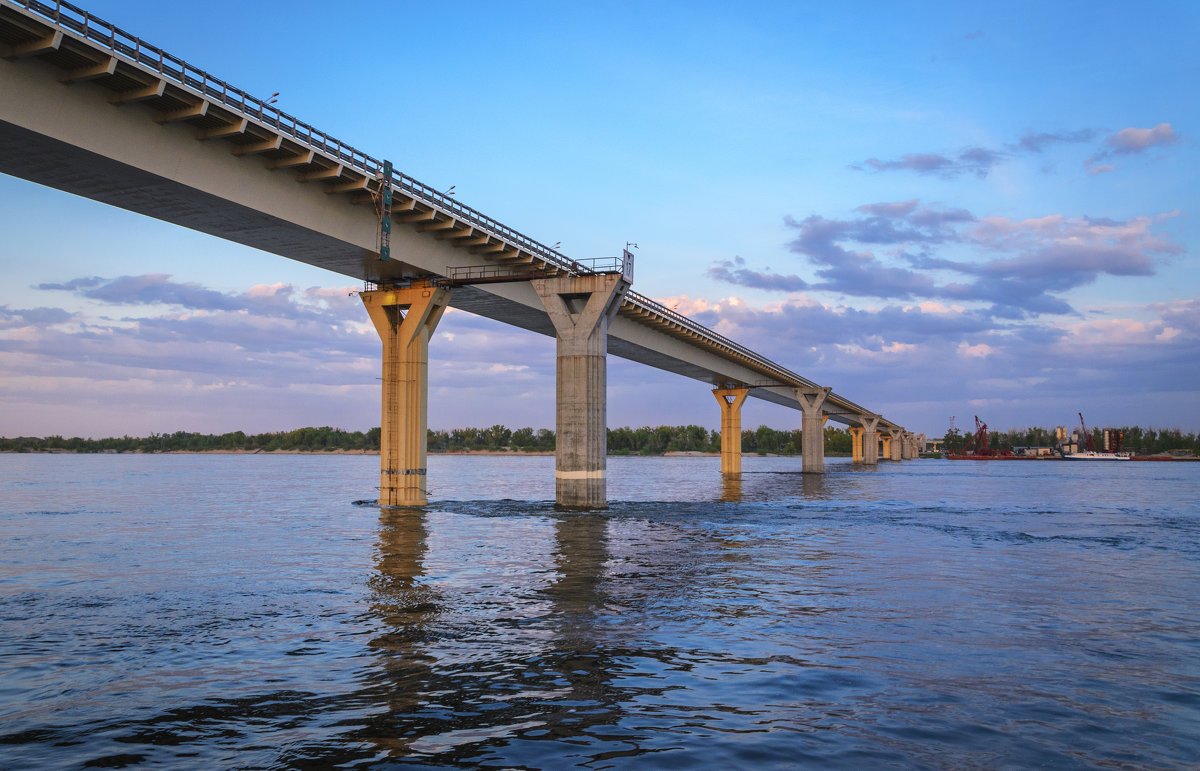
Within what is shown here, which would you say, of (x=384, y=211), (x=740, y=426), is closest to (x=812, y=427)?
(x=740, y=426)

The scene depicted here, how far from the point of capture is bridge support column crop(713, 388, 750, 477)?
114750mm

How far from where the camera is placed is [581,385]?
162ft

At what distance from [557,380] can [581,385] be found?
79.0 inches

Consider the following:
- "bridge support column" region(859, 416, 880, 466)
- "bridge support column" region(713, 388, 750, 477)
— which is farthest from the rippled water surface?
"bridge support column" region(859, 416, 880, 466)

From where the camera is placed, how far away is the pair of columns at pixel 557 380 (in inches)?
1903

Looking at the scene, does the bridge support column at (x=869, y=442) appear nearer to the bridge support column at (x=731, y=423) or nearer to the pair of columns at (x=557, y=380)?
the bridge support column at (x=731, y=423)

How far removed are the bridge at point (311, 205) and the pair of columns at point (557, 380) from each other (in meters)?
0.09

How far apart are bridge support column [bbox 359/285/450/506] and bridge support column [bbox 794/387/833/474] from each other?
87.4 meters

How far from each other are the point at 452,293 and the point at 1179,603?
39.1 metres

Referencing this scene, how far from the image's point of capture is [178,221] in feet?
114

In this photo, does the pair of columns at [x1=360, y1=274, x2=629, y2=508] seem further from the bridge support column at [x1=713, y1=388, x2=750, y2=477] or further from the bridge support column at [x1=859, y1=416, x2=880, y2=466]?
the bridge support column at [x1=859, y1=416, x2=880, y2=466]

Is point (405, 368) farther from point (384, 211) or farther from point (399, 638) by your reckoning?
point (399, 638)

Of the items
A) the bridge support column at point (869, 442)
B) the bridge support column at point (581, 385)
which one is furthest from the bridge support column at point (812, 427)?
the bridge support column at point (581, 385)

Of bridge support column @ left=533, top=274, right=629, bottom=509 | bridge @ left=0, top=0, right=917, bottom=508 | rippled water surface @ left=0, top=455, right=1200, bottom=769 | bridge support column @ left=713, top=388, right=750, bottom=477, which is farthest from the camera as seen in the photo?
bridge support column @ left=713, top=388, right=750, bottom=477
